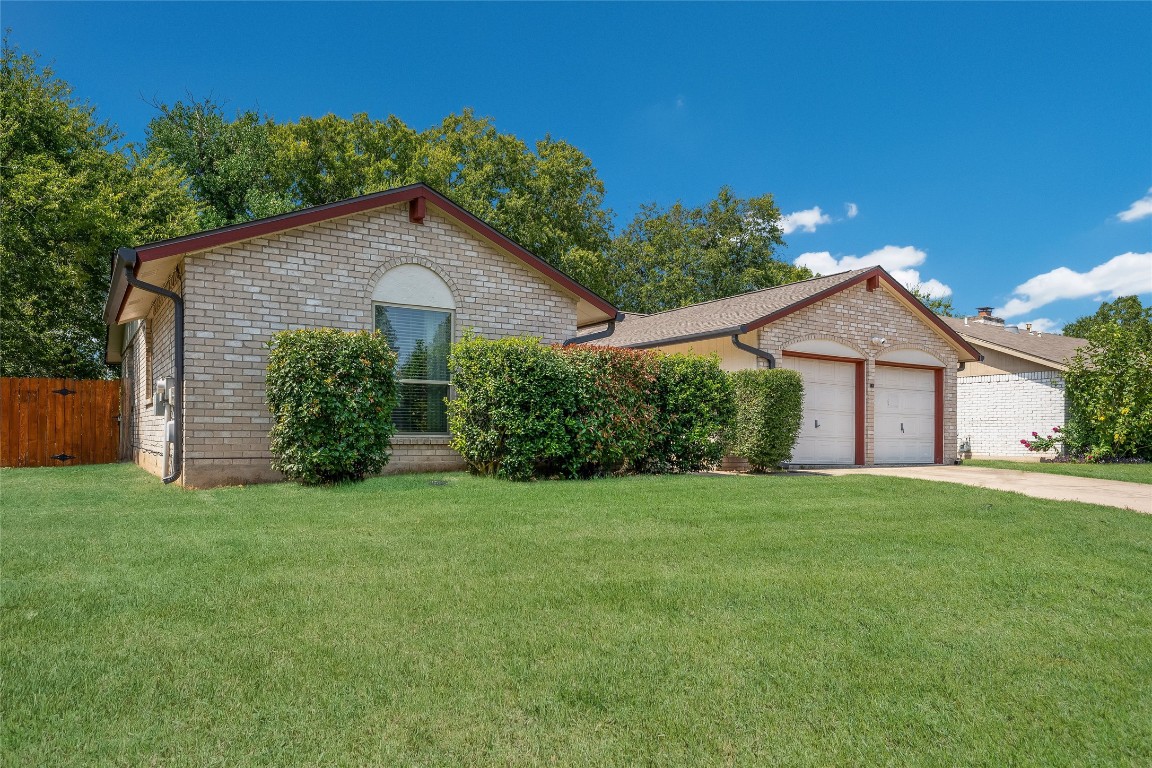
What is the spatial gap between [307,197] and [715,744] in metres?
30.5

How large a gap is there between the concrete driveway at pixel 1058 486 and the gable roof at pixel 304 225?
694 centimetres

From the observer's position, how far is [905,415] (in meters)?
16.1

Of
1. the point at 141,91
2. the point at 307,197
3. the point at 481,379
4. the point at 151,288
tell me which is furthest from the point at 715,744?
the point at 141,91

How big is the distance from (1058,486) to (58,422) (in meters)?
20.1

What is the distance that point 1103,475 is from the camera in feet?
41.4

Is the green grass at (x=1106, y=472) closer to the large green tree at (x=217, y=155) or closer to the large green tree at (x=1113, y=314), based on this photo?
the large green tree at (x=217, y=155)

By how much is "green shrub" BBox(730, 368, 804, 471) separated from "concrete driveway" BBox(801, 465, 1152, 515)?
1903 millimetres

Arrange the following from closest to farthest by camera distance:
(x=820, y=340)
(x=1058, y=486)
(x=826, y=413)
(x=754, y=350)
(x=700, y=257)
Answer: (x=1058, y=486)
(x=754, y=350)
(x=820, y=340)
(x=826, y=413)
(x=700, y=257)

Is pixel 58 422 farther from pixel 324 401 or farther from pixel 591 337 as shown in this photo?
pixel 591 337

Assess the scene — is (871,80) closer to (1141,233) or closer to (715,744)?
(1141,233)

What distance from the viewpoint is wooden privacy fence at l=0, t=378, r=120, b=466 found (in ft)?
48.4

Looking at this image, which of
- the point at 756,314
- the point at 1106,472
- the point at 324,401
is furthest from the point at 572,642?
the point at 1106,472

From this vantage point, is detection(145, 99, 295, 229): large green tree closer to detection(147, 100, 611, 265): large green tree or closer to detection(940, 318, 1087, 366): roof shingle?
detection(147, 100, 611, 265): large green tree

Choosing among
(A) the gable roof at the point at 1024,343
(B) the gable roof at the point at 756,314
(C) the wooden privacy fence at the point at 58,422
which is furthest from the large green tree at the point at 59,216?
(A) the gable roof at the point at 1024,343
